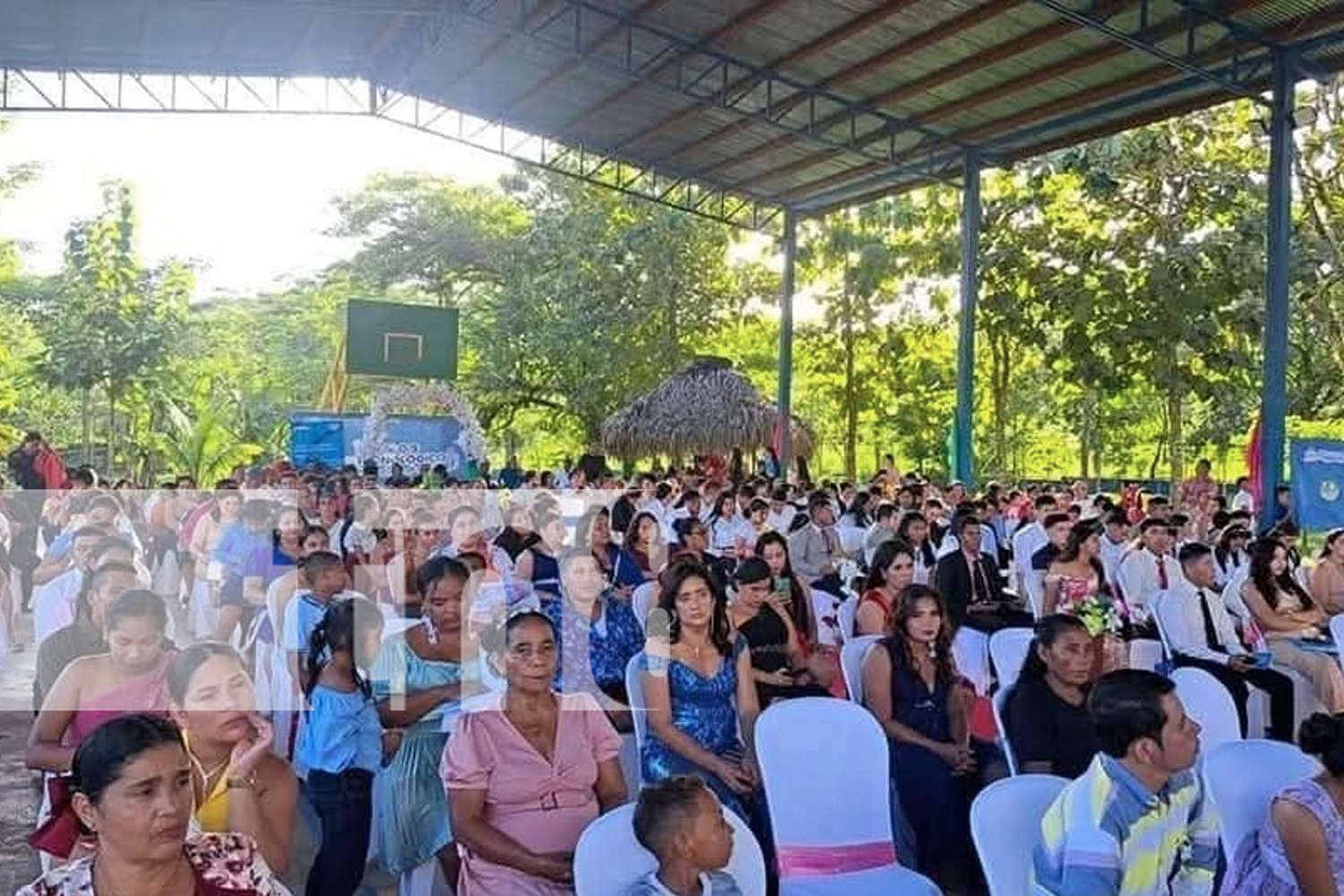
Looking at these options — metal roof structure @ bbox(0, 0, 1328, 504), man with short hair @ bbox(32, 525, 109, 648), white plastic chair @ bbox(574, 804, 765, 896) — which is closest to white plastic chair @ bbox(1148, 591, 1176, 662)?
white plastic chair @ bbox(574, 804, 765, 896)

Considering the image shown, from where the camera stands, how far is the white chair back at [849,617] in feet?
20.3

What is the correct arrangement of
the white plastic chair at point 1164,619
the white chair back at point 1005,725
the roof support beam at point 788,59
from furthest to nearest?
1. the roof support beam at point 788,59
2. the white plastic chair at point 1164,619
3. the white chair back at point 1005,725

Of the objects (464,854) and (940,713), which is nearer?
(464,854)

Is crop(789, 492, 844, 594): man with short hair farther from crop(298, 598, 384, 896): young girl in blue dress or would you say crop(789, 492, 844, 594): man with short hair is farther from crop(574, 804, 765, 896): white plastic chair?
crop(574, 804, 765, 896): white plastic chair

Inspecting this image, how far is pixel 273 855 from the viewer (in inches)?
108

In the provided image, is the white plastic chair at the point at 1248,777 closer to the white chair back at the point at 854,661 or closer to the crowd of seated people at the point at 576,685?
the crowd of seated people at the point at 576,685

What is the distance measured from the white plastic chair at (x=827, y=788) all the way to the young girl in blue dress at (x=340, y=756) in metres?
1.19

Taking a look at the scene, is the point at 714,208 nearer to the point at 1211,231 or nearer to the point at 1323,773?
the point at 1211,231

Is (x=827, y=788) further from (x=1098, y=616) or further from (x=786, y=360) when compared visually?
(x=786, y=360)

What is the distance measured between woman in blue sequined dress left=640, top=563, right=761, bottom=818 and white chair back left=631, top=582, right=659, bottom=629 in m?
0.97

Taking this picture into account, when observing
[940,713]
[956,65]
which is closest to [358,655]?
[940,713]

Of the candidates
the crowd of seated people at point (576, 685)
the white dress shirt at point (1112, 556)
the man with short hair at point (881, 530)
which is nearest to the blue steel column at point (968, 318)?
the man with short hair at point (881, 530)

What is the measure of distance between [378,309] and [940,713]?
20934 millimetres

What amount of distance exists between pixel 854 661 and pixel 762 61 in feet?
38.9
